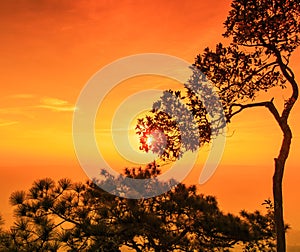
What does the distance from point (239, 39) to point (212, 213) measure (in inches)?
169

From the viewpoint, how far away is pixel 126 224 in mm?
9406

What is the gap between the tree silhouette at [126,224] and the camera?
9227 millimetres

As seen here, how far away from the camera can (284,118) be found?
8859 millimetres

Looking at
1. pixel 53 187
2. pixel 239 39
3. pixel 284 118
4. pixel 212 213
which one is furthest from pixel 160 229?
pixel 239 39

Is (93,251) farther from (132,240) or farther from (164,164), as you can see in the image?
(164,164)

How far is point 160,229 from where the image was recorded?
9555 millimetres

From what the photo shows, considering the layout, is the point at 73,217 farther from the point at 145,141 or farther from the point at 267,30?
the point at 267,30

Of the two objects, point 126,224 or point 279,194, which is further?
point 126,224

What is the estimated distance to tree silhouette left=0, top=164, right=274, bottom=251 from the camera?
30.3 feet

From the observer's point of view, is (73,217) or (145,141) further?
(73,217)

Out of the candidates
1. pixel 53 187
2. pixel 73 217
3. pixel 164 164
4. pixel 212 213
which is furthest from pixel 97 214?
pixel 212 213

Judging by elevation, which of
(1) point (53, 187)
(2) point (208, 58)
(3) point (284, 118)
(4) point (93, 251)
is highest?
(2) point (208, 58)

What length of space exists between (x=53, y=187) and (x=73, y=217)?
0.98m

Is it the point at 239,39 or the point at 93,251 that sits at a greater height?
the point at 239,39
